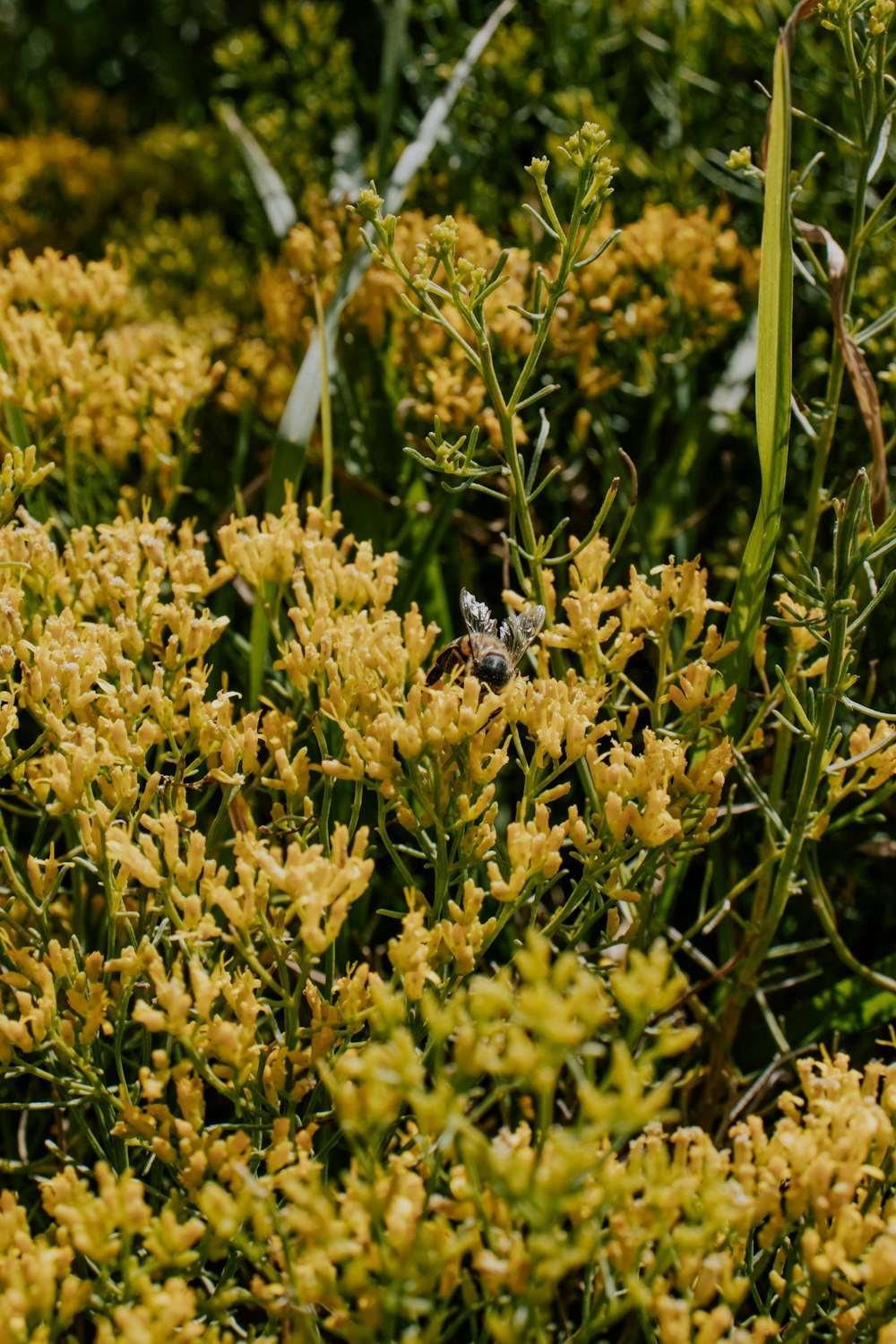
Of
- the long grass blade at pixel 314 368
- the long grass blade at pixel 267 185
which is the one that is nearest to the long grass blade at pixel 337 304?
the long grass blade at pixel 314 368

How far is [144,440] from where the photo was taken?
178cm

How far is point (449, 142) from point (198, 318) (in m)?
0.63

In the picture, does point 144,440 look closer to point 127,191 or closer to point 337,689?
point 337,689

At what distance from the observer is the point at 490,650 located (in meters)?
1.34

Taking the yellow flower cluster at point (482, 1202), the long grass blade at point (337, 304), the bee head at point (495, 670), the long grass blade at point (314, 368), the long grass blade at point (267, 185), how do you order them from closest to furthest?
the yellow flower cluster at point (482, 1202) → the bee head at point (495, 670) → the long grass blade at point (314, 368) → the long grass blade at point (337, 304) → the long grass blade at point (267, 185)

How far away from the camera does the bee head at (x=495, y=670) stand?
1.33 m

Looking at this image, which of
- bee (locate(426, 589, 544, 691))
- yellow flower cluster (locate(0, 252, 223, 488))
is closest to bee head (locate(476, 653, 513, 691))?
bee (locate(426, 589, 544, 691))

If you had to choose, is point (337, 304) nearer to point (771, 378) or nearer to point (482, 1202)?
point (771, 378)

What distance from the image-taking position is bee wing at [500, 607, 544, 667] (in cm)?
133

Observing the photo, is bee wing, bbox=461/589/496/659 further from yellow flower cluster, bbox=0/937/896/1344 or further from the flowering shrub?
yellow flower cluster, bbox=0/937/896/1344

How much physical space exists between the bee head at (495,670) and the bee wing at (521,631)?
2 cm

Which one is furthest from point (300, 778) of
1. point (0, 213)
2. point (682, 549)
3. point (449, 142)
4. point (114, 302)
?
point (0, 213)

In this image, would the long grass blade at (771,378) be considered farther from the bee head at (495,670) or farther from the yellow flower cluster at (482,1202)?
the yellow flower cluster at (482,1202)

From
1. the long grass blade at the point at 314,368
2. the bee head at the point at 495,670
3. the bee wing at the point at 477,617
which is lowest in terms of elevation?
the bee head at the point at 495,670
